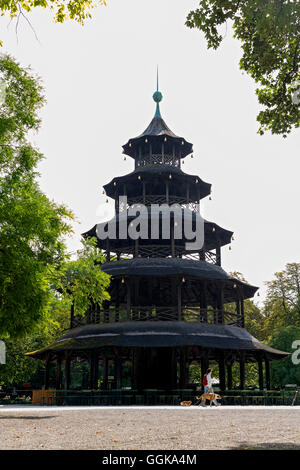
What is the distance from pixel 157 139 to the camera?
3734 centimetres

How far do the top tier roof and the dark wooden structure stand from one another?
8 centimetres

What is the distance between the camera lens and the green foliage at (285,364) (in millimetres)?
Result: 43188

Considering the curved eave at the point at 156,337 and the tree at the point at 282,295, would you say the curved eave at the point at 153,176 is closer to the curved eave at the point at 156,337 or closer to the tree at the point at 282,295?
the curved eave at the point at 156,337

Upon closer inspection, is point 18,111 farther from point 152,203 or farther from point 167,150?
point 167,150

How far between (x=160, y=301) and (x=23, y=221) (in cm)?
2090

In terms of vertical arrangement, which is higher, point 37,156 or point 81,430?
point 37,156

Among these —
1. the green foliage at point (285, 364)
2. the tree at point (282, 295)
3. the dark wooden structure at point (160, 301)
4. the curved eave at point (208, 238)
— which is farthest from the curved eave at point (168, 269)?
the tree at point (282, 295)

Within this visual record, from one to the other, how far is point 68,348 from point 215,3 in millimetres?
20891

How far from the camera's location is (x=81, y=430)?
36.3 feet

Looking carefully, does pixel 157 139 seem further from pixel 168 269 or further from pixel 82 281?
pixel 82 281

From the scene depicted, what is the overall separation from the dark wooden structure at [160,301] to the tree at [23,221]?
Answer: 982 cm

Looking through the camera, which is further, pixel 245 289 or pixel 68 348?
pixel 245 289

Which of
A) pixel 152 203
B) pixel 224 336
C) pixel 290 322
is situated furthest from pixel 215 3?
pixel 290 322

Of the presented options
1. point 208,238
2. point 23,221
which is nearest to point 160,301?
point 208,238
